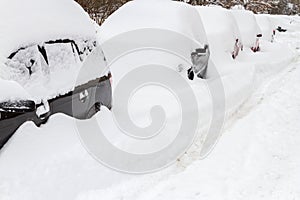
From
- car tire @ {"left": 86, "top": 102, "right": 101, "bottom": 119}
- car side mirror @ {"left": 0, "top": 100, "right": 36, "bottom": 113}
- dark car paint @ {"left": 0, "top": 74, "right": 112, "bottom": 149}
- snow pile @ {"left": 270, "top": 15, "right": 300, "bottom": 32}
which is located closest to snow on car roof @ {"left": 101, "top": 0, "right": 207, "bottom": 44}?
dark car paint @ {"left": 0, "top": 74, "right": 112, "bottom": 149}

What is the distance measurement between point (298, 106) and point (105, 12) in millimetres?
8625

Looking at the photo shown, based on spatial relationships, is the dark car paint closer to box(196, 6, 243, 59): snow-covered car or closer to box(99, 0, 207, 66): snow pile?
box(99, 0, 207, 66): snow pile

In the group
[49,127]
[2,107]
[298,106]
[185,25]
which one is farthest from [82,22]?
[298,106]

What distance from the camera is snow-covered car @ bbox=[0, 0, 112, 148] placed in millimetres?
3779

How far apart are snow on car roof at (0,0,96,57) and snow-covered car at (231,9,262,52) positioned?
1016 cm

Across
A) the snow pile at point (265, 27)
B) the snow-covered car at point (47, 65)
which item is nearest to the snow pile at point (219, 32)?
the snow-covered car at point (47, 65)

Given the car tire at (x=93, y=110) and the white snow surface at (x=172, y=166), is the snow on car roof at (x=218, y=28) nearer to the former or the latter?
the white snow surface at (x=172, y=166)

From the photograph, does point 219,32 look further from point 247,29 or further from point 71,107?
point 71,107

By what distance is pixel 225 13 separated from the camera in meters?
12.3

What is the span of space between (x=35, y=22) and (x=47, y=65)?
1.72ft

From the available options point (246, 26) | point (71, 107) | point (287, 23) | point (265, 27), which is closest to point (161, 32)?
point (71, 107)

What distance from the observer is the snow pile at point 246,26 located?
1448 cm

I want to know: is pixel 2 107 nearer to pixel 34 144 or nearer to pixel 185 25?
pixel 34 144

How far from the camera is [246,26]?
1515 cm
